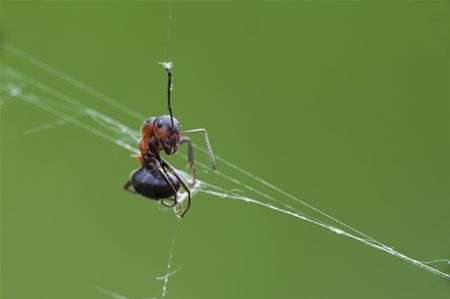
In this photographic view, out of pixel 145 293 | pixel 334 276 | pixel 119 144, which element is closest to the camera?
pixel 334 276

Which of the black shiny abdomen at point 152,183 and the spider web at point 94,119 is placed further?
the spider web at point 94,119

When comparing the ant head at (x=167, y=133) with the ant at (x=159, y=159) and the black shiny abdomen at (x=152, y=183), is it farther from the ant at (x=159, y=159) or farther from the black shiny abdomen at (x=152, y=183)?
the black shiny abdomen at (x=152, y=183)

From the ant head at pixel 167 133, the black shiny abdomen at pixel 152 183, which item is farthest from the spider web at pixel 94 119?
the ant head at pixel 167 133

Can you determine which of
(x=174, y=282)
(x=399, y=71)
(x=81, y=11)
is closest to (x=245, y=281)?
(x=174, y=282)

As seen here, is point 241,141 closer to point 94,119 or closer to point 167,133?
Result: point 94,119

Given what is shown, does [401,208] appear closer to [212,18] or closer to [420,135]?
[420,135]

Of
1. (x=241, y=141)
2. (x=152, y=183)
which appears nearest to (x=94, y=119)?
(x=241, y=141)
